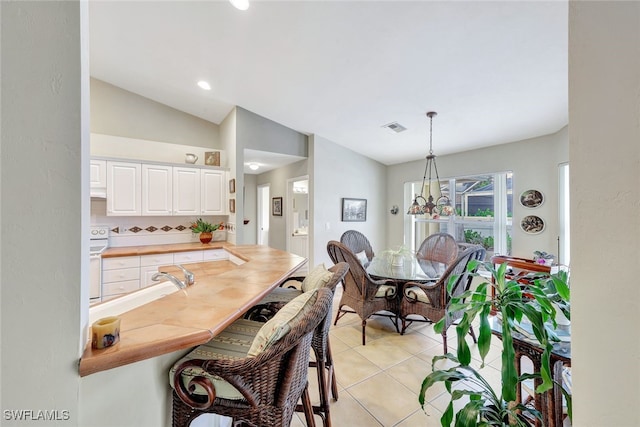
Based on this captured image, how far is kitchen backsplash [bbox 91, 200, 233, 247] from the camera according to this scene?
12.1ft

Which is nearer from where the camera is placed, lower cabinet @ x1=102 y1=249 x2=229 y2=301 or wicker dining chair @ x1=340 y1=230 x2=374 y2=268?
lower cabinet @ x1=102 y1=249 x2=229 y2=301

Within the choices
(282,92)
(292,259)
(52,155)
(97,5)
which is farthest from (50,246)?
(282,92)

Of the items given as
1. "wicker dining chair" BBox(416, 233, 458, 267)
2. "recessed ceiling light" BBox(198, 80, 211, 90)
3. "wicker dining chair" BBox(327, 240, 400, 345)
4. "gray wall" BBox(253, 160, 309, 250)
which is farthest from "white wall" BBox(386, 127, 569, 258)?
"recessed ceiling light" BBox(198, 80, 211, 90)

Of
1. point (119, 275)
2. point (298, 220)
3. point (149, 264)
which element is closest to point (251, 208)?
point (298, 220)

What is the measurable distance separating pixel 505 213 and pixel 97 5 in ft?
17.6

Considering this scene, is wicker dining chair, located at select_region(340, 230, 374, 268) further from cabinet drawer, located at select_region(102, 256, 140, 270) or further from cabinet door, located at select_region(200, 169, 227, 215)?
cabinet drawer, located at select_region(102, 256, 140, 270)

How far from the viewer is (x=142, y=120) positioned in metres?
4.01

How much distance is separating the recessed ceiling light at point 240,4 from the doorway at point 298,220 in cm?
284

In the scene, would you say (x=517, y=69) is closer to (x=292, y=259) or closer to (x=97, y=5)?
(x=292, y=259)

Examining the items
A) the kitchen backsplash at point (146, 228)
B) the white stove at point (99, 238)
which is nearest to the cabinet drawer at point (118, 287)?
the white stove at point (99, 238)

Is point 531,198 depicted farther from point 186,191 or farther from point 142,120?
point 142,120

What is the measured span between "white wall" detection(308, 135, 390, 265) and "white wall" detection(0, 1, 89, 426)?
3.73m

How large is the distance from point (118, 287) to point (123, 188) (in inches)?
52.0

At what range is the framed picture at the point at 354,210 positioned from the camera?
4.80 meters
